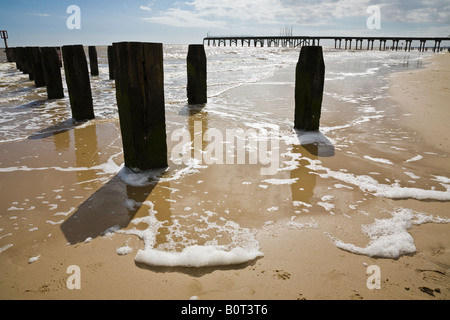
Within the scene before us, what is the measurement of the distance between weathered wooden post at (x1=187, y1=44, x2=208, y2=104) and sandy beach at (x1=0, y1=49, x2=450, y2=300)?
12.3ft

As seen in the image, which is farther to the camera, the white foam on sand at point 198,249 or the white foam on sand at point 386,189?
the white foam on sand at point 386,189

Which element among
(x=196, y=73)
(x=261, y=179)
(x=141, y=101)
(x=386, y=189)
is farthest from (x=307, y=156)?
(x=196, y=73)

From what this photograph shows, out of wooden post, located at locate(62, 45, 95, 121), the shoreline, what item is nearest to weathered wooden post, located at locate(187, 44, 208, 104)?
wooden post, located at locate(62, 45, 95, 121)

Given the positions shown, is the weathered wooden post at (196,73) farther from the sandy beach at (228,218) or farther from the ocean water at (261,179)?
the sandy beach at (228,218)

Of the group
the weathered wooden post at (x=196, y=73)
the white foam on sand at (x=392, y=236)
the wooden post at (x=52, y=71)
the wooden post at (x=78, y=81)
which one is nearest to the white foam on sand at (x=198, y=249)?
the white foam on sand at (x=392, y=236)

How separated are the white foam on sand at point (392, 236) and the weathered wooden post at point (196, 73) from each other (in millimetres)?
6351

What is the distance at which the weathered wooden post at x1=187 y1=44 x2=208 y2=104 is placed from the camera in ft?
25.5

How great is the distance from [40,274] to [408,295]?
2465 mm

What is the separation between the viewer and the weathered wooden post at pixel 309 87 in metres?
5.04

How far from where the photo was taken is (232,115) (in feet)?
22.2

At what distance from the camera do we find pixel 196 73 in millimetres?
7945

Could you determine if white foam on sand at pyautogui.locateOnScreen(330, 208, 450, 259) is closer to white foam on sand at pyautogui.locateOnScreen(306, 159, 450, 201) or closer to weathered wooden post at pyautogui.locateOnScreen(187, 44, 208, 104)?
white foam on sand at pyautogui.locateOnScreen(306, 159, 450, 201)
